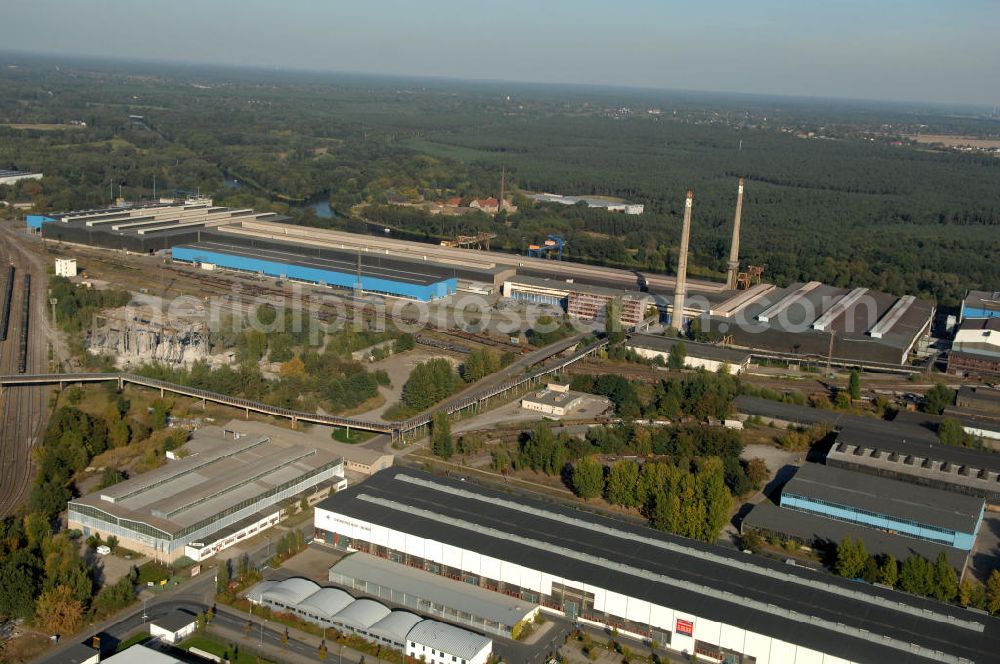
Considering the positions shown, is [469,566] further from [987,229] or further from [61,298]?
[987,229]

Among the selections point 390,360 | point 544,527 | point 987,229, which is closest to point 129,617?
point 544,527

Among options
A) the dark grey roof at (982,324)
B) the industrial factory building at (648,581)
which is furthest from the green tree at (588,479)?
the dark grey roof at (982,324)

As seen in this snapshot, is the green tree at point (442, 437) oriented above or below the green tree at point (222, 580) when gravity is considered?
above

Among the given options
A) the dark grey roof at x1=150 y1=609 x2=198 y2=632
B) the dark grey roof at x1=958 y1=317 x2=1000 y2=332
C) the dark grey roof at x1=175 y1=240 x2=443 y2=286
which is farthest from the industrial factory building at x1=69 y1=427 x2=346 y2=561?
the dark grey roof at x1=958 y1=317 x2=1000 y2=332

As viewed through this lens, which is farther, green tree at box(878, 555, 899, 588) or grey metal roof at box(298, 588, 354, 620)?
green tree at box(878, 555, 899, 588)

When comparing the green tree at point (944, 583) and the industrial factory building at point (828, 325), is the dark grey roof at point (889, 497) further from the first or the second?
the industrial factory building at point (828, 325)

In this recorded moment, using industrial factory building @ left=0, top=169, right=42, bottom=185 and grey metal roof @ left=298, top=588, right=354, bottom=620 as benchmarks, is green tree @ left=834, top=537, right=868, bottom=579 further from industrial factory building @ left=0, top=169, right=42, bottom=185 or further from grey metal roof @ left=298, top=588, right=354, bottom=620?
industrial factory building @ left=0, top=169, right=42, bottom=185

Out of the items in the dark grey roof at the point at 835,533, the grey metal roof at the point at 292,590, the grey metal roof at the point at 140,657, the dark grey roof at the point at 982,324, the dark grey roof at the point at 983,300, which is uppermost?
the dark grey roof at the point at 983,300

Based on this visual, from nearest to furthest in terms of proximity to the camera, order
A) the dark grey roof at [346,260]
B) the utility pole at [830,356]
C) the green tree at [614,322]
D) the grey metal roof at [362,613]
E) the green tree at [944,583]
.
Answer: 1. the grey metal roof at [362,613]
2. the green tree at [944,583]
3. the utility pole at [830,356]
4. the green tree at [614,322]
5. the dark grey roof at [346,260]
